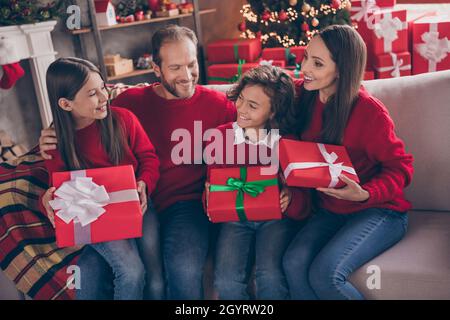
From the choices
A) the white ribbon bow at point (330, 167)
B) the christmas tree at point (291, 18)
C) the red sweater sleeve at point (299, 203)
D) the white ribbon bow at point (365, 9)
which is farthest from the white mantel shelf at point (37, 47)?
the white ribbon bow at point (330, 167)

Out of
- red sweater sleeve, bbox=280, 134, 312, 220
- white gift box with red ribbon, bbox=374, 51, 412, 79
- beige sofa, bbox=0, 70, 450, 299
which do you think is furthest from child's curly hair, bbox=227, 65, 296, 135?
white gift box with red ribbon, bbox=374, 51, 412, 79

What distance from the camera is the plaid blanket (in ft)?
5.83

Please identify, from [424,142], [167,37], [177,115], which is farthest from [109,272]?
[424,142]

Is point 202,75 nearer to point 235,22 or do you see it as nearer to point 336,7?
point 235,22

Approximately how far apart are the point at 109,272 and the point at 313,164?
30.0 inches

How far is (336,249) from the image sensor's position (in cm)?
164

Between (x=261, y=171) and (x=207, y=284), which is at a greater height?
(x=261, y=171)

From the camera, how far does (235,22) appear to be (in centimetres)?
527

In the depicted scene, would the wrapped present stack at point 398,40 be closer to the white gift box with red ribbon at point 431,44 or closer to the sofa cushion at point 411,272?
the white gift box with red ribbon at point 431,44

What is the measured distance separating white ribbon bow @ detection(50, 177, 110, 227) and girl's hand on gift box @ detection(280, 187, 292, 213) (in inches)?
22.3

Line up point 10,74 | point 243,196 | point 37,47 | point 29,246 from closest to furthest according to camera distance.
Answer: point 243,196 → point 29,246 → point 10,74 → point 37,47

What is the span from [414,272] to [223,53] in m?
2.96

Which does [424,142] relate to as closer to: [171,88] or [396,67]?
[171,88]

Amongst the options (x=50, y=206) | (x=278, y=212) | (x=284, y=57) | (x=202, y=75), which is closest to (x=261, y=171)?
(x=278, y=212)
